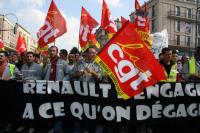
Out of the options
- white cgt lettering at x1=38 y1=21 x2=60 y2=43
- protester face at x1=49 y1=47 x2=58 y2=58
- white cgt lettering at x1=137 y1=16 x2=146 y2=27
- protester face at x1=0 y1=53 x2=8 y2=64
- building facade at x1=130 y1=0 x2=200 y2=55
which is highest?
building facade at x1=130 y1=0 x2=200 y2=55

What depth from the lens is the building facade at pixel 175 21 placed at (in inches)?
2630

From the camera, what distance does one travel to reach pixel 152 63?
5.77 m

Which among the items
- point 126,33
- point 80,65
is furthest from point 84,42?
point 126,33

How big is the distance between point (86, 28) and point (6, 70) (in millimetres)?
5407

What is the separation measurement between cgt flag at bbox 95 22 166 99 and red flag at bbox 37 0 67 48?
5.06 metres

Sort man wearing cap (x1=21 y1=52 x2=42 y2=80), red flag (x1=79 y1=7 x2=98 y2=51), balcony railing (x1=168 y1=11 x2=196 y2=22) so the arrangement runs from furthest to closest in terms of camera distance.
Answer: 1. balcony railing (x1=168 y1=11 x2=196 y2=22)
2. red flag (x1=79 y1=7 x2=98 y2=51)
3. man wearing cap (x1=21 y1=52 x2=42 y2=80)

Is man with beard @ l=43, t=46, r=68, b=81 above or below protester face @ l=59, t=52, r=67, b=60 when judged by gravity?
below

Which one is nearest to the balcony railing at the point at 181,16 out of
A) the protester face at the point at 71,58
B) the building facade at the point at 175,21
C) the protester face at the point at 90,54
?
the building facade at the point at 175,21

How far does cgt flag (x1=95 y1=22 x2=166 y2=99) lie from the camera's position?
18.9 feet

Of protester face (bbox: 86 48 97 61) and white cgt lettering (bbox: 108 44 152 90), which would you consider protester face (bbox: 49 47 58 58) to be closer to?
protester face (bbox: 86 48 97 61)

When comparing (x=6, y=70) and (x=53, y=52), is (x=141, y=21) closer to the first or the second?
(x=53, y=52)

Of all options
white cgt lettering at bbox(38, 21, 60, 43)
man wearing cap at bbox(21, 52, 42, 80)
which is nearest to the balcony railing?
white cgt lettering at bbox(38, 21, 60, 43)

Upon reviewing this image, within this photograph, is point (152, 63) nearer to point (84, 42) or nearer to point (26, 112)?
point (26, 112)

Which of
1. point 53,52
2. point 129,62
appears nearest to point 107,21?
point 53,52
